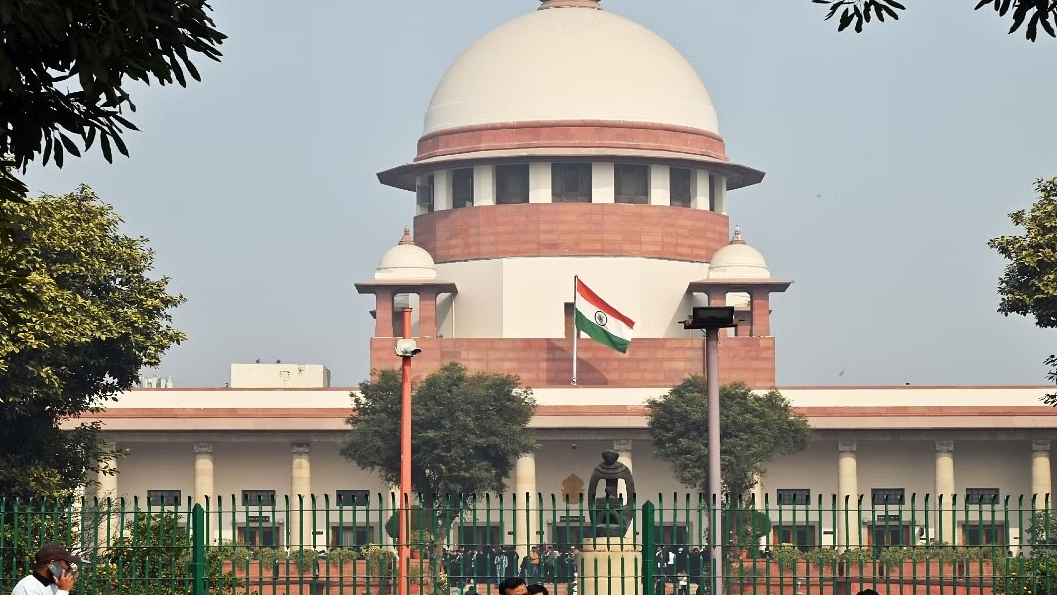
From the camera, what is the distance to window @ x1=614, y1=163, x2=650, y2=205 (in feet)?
226

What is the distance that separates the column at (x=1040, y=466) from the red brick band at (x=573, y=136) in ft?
53.3

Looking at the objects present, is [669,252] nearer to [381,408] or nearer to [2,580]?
[381,408]

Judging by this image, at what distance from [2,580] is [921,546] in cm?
845

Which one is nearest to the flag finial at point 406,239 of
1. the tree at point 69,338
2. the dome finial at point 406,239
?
the dome finial at point 406,239

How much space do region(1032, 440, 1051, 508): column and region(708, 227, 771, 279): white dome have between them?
440 inches

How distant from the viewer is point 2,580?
18672 millimetres

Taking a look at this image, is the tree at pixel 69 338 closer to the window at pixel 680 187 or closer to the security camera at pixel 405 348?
the security camera at pixel 405 348

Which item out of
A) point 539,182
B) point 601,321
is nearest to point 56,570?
point 601,321

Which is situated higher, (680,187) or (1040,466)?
(680,187)

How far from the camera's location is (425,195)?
71.9m

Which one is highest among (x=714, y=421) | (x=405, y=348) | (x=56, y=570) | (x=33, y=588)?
(x=405, y=348)

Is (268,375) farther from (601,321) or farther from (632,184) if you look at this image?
(632,184)

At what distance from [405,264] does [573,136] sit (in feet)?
23.5

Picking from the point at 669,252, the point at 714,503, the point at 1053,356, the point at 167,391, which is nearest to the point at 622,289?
the point at 669,252
